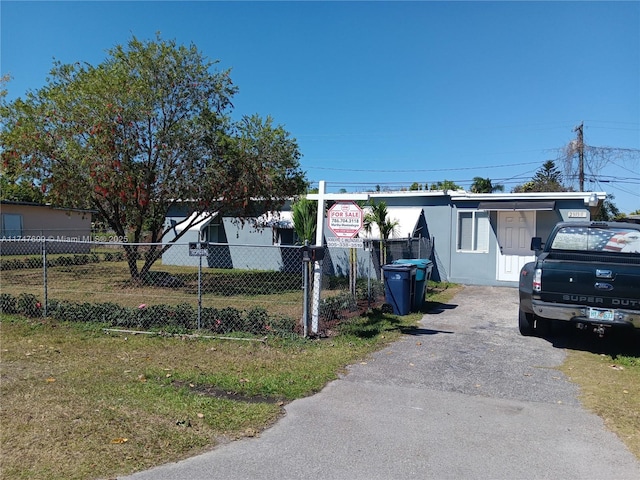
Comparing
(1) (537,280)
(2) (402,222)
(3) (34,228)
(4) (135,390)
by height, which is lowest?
(4) (135,390)

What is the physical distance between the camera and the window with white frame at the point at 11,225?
2522 centimetres

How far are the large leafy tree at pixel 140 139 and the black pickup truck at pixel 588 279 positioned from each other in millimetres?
8123

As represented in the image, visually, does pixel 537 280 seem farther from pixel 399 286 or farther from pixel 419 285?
pixel 419 285

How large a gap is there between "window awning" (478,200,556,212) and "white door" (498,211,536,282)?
596 millimetres

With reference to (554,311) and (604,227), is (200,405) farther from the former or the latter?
(604,227)

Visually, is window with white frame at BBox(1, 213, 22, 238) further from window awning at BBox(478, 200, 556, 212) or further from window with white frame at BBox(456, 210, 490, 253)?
window awning at BBox(478, 200, 556, 212)

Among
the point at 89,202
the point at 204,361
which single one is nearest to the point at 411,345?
the point at 204,361

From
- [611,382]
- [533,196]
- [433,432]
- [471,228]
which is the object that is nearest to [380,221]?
[471,228]

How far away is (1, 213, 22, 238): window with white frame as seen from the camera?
25.2m

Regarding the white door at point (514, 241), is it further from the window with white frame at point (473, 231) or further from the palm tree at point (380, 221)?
the palm tree at point (380, 221)

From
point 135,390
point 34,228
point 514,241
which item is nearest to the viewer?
point 135,390

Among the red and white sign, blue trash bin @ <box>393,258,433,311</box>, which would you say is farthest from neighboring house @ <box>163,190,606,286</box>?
the red and white sign

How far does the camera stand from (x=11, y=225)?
84.3 feet

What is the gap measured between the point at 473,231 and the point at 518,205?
1.69 m
